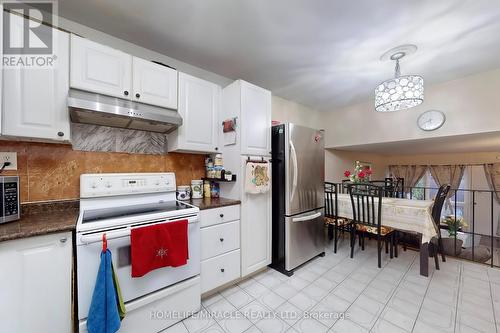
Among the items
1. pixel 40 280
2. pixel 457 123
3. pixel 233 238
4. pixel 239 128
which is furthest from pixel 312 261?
pixel 457 123

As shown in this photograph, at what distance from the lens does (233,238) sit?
1.97 metres

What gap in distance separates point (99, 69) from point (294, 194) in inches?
82.1

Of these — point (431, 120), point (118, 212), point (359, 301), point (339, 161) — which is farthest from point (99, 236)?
point (339, 161)

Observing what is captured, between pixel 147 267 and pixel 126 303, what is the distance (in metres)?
0.28

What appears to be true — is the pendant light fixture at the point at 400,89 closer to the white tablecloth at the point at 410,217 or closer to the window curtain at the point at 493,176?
the white tablecloth at the point at 410,217

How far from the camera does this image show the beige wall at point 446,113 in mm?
2541

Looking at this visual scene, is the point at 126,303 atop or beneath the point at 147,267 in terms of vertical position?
beneath

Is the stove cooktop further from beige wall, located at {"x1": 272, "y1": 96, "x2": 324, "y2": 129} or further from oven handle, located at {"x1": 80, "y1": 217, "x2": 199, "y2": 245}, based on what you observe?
beige wall, located at {"x1": 272, "y1": 96, "x2": 324, "y2": 129}

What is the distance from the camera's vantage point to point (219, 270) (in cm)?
186

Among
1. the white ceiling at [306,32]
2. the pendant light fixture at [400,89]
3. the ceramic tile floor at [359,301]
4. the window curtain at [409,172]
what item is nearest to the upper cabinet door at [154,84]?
the white ceiling at [306,32]

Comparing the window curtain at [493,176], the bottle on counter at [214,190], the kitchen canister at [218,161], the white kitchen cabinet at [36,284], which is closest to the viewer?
the white kitchen cabinet at [36,284]

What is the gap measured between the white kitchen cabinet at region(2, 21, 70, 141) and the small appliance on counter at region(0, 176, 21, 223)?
0.30 metres

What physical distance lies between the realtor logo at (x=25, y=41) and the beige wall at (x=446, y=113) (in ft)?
13.7

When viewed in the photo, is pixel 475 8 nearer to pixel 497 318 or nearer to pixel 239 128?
pixel 239 128
